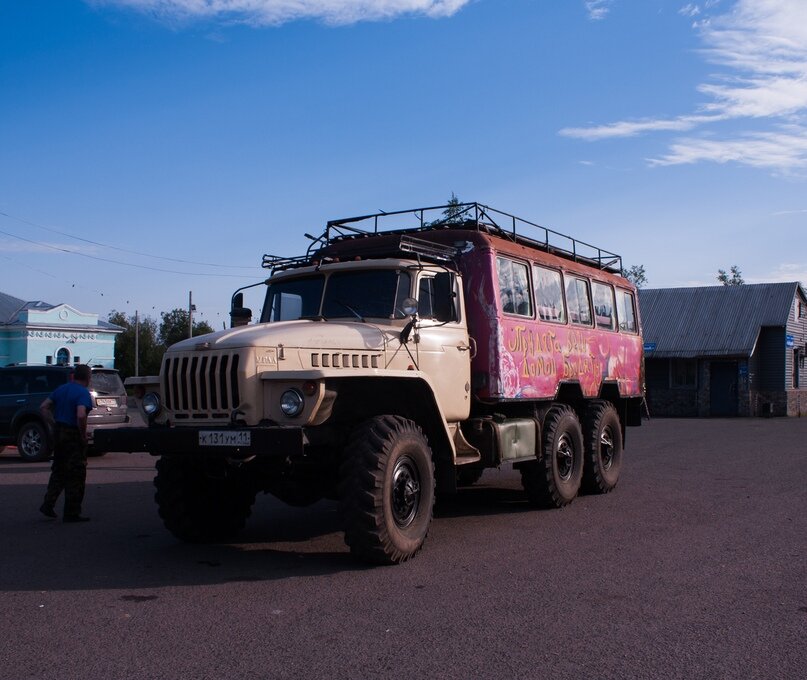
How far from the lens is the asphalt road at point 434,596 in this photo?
4.95m

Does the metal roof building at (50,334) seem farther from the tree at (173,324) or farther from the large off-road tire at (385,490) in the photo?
the large off-road tire at (385,490)

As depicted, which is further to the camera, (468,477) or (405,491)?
(468,477)

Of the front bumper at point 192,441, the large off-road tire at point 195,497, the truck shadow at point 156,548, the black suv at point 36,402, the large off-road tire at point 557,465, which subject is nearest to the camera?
the front bumper at point 192,441

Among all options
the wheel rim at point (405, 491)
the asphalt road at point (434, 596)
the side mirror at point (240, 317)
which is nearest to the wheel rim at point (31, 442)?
the asphalt road at point (434, 596)

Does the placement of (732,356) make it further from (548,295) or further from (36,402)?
(36,402)

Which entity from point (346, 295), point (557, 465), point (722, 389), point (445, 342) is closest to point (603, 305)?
point (557, 465)

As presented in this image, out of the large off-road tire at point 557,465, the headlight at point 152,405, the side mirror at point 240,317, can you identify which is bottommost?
the large off-road tire at point 557,465

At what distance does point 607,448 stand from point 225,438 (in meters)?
7.04

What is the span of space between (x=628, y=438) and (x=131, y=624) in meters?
19.0

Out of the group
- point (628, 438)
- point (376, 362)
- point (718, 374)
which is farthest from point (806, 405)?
point (376, 362)

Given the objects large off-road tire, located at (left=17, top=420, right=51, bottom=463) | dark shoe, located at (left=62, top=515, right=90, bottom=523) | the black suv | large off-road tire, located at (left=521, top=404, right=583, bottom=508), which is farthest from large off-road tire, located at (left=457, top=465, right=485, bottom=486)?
large off-road tire, located at (left=17, top=420, right=51, bottom=463)

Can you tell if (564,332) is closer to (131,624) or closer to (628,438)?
(131,624)

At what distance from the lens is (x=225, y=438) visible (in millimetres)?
6969

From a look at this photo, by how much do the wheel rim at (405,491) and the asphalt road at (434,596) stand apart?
0.39 m
